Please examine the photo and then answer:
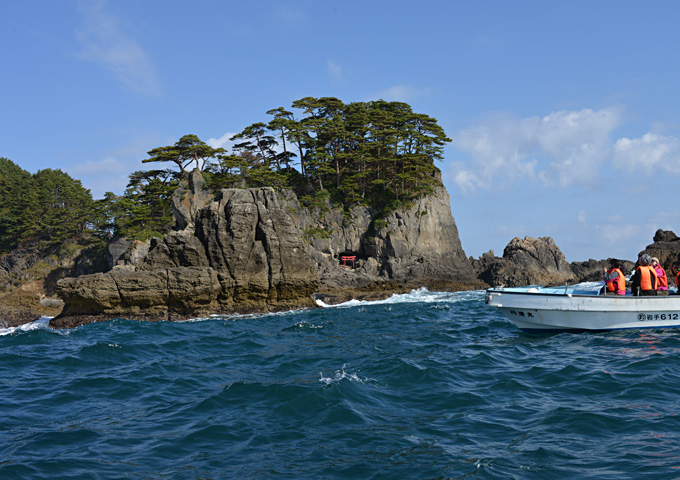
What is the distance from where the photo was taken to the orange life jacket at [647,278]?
14.3 m

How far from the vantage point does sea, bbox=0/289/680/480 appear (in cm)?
584

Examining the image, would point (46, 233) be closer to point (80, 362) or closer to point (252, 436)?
point (80, 362)

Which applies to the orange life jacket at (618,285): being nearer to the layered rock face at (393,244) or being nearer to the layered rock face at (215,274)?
the layered rock face at (215,274)

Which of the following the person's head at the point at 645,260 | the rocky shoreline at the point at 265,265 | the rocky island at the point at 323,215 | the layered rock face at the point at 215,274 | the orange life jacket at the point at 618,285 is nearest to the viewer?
the person's head at the point at 645,260

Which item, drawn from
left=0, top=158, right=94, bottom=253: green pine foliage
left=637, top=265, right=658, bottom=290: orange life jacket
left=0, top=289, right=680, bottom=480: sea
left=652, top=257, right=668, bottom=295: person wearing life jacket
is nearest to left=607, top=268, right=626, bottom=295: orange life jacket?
left=637, top=265, right=658, bottom=290: orange life jacket

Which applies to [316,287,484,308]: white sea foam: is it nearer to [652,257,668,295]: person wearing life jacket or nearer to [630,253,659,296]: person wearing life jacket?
[652,257,668,295]: person wearing life jacket

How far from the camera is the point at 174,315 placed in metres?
27.9

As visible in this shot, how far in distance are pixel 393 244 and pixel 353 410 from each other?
1846 inches

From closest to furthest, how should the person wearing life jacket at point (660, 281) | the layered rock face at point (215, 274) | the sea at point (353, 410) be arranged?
the sea at point (353, 410), the person wearing life jacket at point (660, 281), the layered rock face at point (215, 274)

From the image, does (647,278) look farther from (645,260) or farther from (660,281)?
(660,281)

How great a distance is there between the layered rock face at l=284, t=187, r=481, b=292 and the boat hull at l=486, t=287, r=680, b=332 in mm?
35294

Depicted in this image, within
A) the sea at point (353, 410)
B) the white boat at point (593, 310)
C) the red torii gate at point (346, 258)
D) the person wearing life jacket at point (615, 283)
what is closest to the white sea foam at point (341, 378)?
the sea at point (353, 410)

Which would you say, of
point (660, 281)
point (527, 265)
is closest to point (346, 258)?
Result: point (527, 265)

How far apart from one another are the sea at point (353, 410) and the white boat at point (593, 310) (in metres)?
0.43
